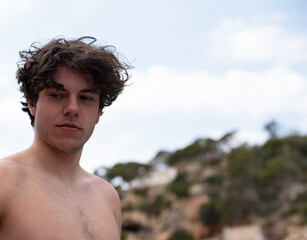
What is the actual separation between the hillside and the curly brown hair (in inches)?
875

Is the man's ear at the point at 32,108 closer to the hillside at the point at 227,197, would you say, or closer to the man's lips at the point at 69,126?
the man's lips at the point at 69,126

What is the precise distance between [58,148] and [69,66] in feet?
1.47

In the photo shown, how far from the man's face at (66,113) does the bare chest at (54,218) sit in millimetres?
272

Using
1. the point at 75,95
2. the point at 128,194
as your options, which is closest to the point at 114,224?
the point at 75,95

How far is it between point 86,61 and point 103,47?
36 cm

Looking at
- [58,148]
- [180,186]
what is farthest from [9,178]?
[180,186]

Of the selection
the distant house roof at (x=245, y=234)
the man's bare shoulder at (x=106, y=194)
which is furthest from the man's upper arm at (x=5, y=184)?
the distant house roof at (x=245, y=234)

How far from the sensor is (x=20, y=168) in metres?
2.20

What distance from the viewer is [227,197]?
115 ft

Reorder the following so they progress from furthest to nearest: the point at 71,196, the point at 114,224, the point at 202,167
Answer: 1. the point at 202,167
2. the point at 114,224
3. the point at 71,196

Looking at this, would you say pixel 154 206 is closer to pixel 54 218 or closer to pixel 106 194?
pixel 106 194

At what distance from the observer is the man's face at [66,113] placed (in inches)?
85.9

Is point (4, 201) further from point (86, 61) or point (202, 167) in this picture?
point (202, 167)

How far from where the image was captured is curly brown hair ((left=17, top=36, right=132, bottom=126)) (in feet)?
7.48
